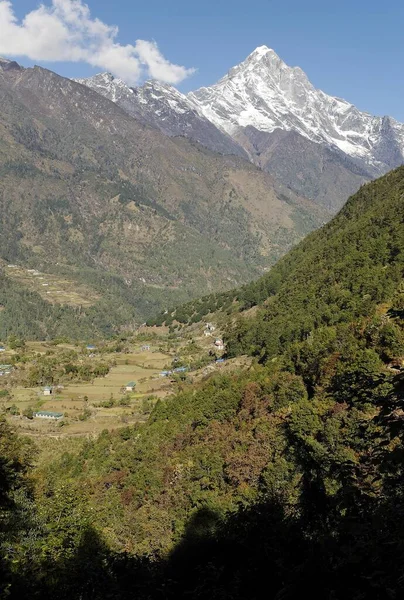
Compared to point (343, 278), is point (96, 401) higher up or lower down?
lower down

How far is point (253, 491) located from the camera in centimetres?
3222

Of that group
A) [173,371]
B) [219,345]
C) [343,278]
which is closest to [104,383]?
[173,371]

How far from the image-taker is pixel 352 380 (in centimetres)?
1139

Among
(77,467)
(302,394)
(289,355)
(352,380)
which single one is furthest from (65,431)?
(352,380)

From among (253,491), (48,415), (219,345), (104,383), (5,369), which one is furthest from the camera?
(219,345)

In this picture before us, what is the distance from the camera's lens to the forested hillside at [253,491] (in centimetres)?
1046

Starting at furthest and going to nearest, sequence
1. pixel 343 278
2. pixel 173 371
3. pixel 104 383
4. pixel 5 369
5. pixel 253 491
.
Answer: pixel 5 369 < pixel 173 371 < pixel 104 383 < pixel 343 278 < pixel 253 491

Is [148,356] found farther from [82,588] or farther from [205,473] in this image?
[82,588]

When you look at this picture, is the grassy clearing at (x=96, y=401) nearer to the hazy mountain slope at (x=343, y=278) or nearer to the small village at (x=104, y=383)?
the small village at (x=104, y=383)

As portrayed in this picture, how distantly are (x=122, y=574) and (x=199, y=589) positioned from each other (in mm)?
9170

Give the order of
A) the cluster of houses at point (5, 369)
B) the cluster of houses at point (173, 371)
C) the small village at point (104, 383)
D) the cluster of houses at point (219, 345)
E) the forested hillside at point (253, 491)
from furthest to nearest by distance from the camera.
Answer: the cluster of houses at point (219, 345) < the cluster of houses at point (5, 369) < the cluster of houses at point (173, 371) < the small village at point (104, 383) < the forested hillside at point (253, 491)

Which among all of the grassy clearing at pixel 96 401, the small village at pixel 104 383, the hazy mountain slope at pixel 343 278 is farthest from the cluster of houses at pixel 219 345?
the hazy mountain slope at pixel 343 278

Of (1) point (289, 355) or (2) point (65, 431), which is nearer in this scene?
(1) point (289, 355)

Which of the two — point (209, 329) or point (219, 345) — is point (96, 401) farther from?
point (209, 329)
